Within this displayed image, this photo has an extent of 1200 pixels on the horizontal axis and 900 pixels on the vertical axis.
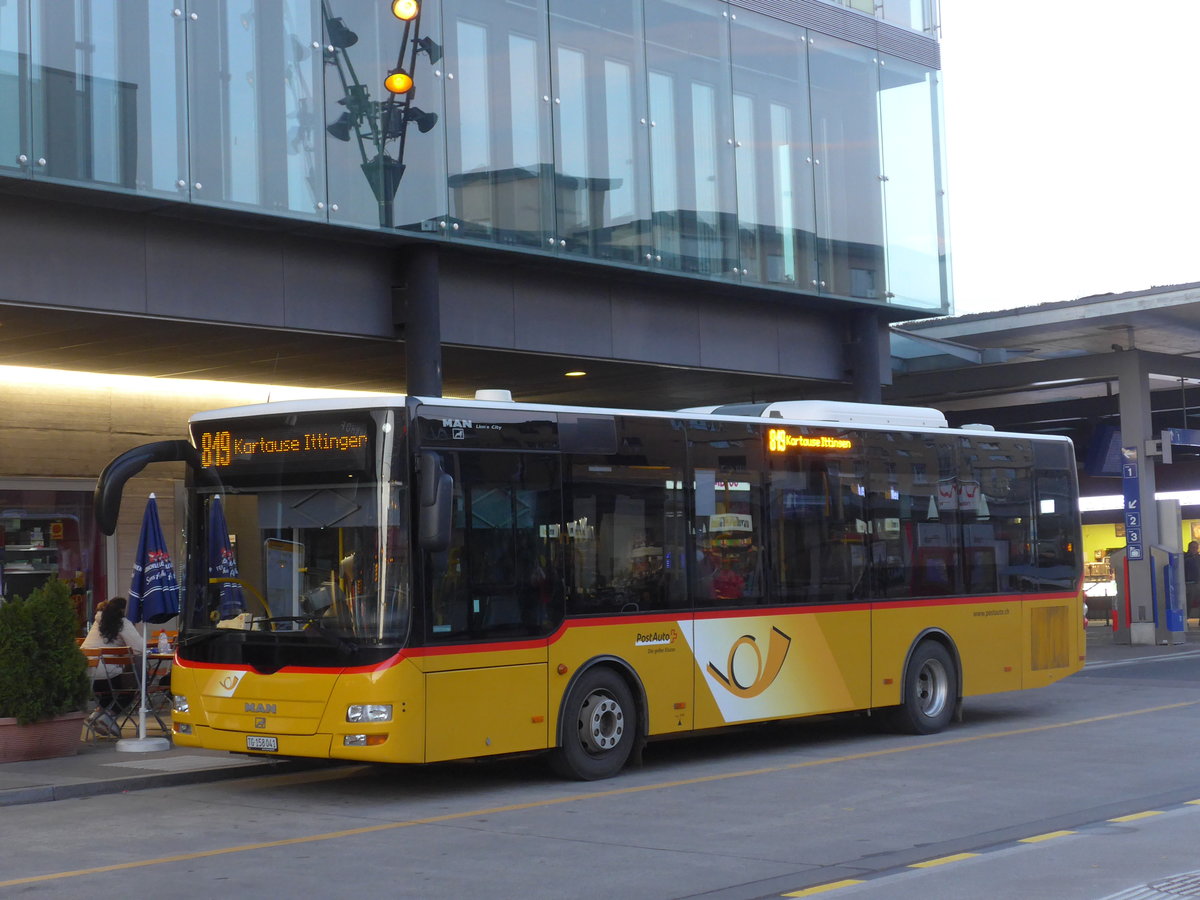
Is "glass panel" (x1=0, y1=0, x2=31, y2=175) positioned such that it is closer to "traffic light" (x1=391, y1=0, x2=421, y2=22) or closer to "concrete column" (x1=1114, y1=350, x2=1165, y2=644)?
"traffic light" (x1=391, y1=0, x2=421, y2=22)

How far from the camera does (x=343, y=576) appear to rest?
36.5ft

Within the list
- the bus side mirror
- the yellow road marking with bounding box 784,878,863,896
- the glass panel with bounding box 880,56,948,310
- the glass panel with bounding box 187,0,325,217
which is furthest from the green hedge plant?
the glass panel with bounding box 880,56,948,310

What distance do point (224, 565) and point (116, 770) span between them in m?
2.53

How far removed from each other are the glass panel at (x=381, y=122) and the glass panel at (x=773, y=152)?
536 cm

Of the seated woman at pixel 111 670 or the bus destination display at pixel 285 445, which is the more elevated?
the bus destination display at pixel 285 445

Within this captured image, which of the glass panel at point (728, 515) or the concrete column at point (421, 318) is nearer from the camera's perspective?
the glass panel at point (728, 515)

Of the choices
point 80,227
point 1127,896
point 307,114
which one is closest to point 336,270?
point 307,114

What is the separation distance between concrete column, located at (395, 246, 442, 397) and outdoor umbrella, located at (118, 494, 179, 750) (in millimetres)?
3792

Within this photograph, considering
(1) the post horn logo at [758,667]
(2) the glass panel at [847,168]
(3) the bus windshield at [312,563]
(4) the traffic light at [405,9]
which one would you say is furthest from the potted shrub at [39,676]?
(2) the glass panel at [847,168]

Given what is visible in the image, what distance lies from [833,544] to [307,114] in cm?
733

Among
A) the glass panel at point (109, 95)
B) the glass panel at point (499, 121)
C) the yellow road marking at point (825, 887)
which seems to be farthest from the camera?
the glass panel at point (499, 121)

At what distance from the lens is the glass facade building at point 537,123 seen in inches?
583

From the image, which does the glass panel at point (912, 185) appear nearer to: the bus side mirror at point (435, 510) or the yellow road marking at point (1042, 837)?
the bus side mirror at point (435, 510)

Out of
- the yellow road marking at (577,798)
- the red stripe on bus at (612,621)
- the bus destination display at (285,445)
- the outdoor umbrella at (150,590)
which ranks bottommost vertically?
the yellow road marking at (577,798)
